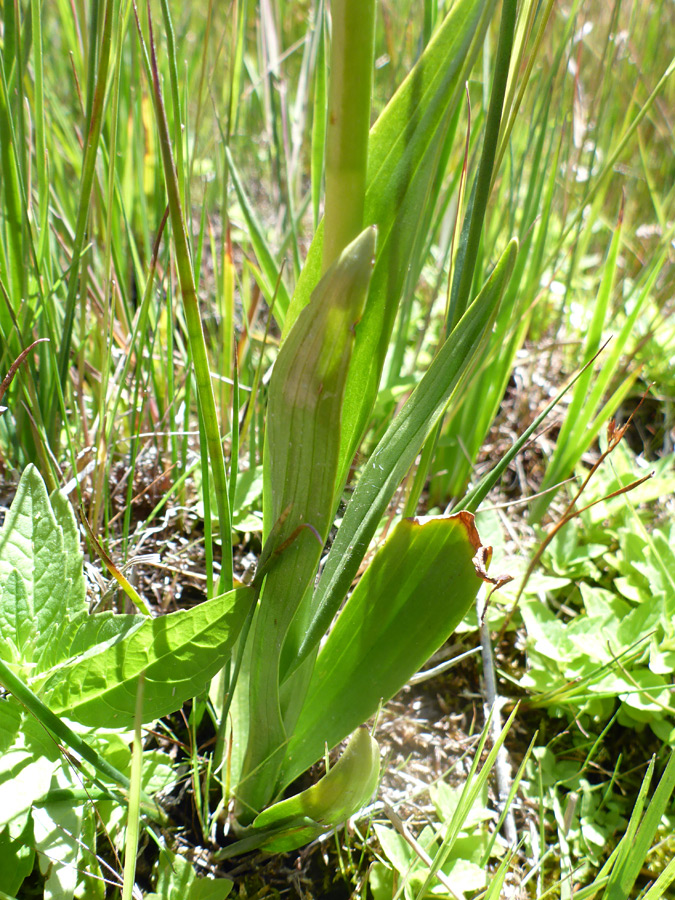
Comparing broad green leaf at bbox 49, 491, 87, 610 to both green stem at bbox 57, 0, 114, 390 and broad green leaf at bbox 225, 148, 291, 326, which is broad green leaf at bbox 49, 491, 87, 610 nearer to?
green stem at bbox 57, 0, 114, 390

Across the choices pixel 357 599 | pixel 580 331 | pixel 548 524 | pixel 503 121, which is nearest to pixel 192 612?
pixel 357 599

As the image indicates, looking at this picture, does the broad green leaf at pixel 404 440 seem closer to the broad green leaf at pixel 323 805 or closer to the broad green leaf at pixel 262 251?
the broad green leaf at pixel 323 805

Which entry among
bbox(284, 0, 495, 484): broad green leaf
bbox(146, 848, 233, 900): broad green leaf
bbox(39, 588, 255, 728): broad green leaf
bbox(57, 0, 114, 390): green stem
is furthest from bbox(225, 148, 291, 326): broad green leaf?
bbox(146, 848, 233, 900): broad green leaf

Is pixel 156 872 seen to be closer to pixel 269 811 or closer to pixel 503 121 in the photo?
pixel 269 811

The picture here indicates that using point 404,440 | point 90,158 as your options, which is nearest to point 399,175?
point 404,440

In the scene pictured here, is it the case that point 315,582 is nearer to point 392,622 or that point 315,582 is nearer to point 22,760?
point 392,622

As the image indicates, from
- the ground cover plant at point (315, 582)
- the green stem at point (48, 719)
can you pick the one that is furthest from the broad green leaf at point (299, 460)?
the green stem at point (48, 719)
